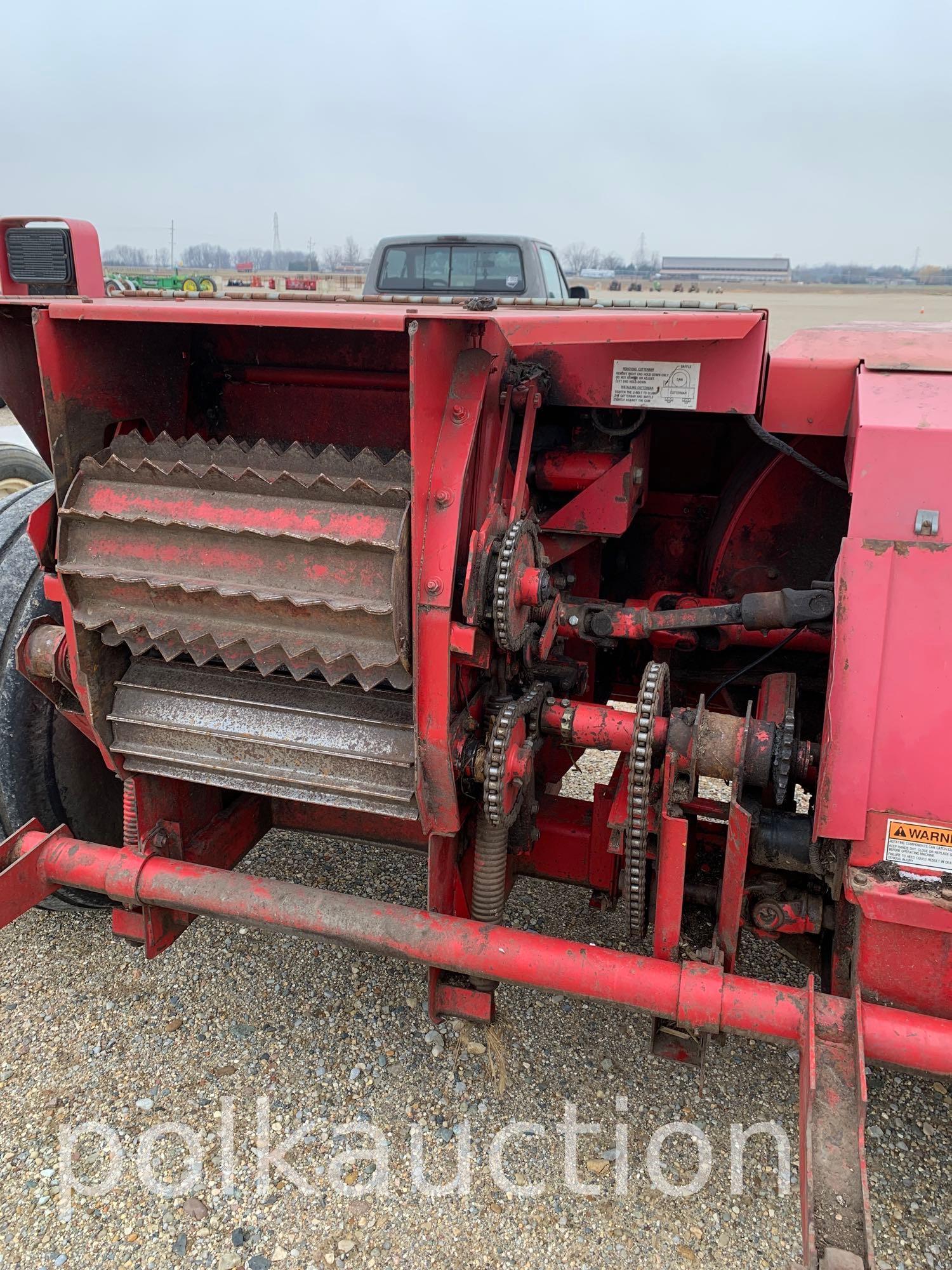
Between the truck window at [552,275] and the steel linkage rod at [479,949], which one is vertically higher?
the truck window at [552,275]

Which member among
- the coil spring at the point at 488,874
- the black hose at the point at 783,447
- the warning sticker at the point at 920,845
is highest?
the black hose at the point at 783,447

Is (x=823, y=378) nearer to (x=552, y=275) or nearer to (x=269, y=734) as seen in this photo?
(x=269, y=734)

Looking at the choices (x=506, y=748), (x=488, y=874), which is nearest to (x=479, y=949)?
(x=488, y=874)

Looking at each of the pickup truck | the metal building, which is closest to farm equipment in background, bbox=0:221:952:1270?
the pickup truck

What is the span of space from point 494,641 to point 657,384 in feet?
2.43

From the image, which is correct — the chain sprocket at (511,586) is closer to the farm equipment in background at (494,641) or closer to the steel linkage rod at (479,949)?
the farm equipment in background at (494,641)

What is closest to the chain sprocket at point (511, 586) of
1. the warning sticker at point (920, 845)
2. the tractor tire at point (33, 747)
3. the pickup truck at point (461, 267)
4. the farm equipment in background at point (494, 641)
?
the farm equipment in background at point (494, 641)

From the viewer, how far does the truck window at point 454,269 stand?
6250 millimetres

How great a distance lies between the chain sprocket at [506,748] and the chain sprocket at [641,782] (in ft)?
0.85

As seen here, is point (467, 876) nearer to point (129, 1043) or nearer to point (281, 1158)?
point (281, 1158)

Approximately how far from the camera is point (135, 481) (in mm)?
2193

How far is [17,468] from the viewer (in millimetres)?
5039

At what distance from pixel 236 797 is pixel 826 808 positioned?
5.95ft

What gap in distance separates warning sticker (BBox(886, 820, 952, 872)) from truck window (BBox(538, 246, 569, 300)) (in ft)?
17.1
